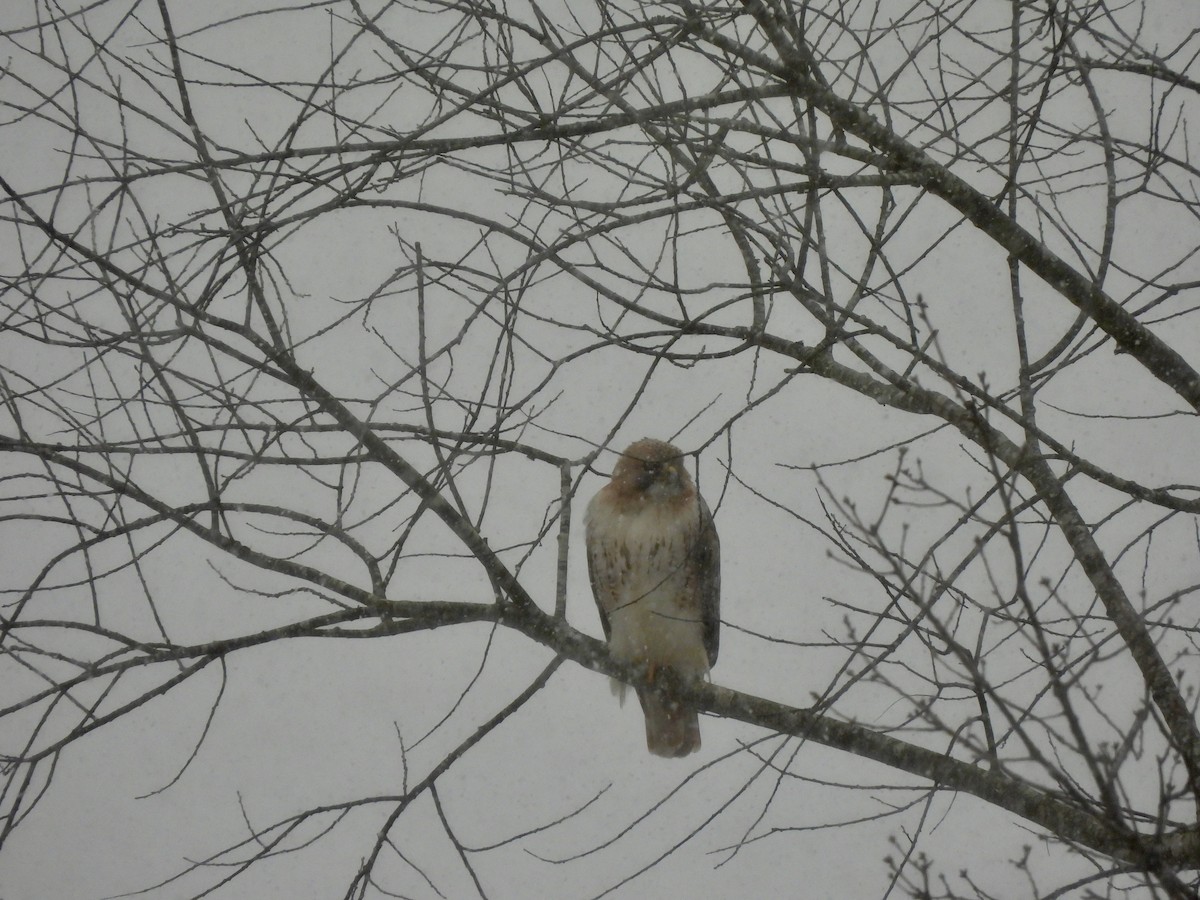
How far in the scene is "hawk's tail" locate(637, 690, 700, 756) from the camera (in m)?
5.17

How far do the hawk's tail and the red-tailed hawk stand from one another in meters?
0.02

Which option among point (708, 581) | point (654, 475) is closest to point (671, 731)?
point (708, 581)

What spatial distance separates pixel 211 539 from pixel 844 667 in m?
1.83

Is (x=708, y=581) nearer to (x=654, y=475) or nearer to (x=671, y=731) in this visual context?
(x=654, y=475)

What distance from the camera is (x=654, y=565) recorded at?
4.82m

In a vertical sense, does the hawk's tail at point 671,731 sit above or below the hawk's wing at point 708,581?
below

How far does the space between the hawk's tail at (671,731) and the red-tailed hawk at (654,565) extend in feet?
0.06

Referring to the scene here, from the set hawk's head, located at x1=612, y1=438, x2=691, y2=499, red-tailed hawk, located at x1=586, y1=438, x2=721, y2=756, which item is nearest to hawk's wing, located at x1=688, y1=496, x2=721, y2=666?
red-tailed hawk, located at x1=586, y1=438, x2=721, y2=756

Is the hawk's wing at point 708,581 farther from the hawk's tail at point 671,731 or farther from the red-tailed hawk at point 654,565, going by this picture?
the hawk's tail at point 671,731

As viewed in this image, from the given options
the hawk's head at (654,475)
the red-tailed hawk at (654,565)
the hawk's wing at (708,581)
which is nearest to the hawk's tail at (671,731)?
the red-tailed hawk at (654,565)

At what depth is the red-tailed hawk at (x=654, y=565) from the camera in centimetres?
481

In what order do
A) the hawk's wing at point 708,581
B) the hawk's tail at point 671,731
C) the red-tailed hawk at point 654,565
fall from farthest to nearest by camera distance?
the hawk's tail at point 671,731, the hawk's wing at point 708,581, the red-tailed hawk at point 654,565

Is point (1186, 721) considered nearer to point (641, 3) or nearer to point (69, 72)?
point (641, 3)

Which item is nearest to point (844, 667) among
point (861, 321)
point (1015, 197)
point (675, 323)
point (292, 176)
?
point (861, 321)
